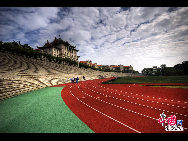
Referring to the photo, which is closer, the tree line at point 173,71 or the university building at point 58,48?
the tree line at point 173,71

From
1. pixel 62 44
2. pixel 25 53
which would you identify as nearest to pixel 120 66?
pixel 62 44

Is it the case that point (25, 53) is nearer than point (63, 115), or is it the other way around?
point (63, 115)

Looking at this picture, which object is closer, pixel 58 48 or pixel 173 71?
pixel 58 48

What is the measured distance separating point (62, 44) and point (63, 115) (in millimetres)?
58687

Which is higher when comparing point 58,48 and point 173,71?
point 58,48

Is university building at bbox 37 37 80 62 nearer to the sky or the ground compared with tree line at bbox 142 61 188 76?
nearer to the sky

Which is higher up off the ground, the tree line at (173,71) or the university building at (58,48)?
the university building at (58,48)

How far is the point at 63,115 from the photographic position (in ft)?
16.8

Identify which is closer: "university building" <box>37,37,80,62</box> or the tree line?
the tree line
